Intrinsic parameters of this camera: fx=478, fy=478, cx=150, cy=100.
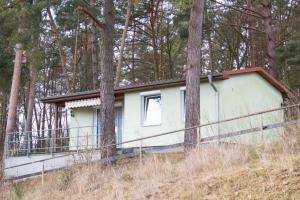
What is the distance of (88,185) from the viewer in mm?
12703

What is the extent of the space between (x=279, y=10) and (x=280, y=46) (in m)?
2.95

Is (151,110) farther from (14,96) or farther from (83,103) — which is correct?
(14,96)

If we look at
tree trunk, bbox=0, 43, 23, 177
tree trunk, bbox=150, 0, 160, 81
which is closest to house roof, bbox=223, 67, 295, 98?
tree trunk, bbox=0, 43, 23, 177

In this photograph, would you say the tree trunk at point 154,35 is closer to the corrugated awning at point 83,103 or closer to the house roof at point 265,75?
the house roof at point 265,75

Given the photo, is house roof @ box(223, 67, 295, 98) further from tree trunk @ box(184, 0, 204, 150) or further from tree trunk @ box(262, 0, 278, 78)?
tree trunk @ box(184, 0, 204, 150)

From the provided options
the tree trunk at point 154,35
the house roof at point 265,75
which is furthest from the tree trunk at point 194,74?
the tree trunk at point 154,35

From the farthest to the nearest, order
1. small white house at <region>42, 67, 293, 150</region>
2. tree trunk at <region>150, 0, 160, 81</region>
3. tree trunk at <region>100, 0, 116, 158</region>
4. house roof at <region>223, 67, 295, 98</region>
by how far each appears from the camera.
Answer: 1. tree trunk at <region>150, 0, 160, 81</region>
2. house roof at <region>223, 67, 295, 98</region>
3. small white house at <region>42, 67, 293, 150</region>
4. tree trunk at <region>100, 0, 116, 158</region>

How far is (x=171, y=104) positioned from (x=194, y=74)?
17.7ft

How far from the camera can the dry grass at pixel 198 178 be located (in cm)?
808

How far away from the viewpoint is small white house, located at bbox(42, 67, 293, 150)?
19422mm

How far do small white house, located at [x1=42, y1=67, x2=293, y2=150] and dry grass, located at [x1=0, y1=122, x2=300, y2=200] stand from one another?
4.46 metres

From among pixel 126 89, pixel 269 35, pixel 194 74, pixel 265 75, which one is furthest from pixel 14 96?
pixel 269 35

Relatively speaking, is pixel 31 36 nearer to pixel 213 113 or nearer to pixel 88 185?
pixel 213 113

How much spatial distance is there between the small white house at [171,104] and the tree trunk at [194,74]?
312 centimetres
